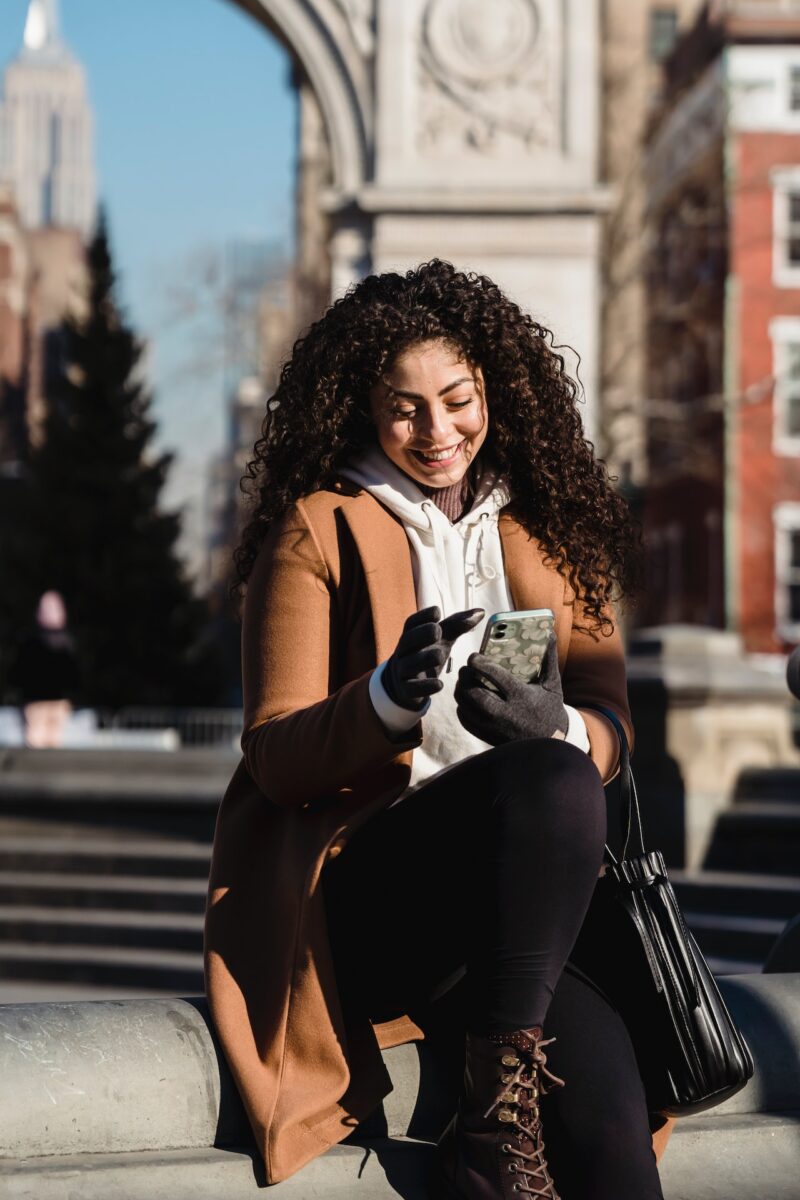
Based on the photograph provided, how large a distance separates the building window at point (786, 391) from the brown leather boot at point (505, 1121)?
24.5m

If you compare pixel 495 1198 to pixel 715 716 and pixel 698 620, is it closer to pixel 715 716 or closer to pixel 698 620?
pixel 715 716

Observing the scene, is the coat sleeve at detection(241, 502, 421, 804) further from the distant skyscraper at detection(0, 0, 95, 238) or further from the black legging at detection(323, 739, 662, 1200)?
the distant skyscraper at detection(0, 0, 95, 238)

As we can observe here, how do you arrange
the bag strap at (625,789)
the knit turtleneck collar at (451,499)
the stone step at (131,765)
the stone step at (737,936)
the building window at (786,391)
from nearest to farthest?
the bag strap at (625,789)
the knit turtleneck collar at (451,499)
the stone step at (737,936)
the stone step at (131,765)
the building window at (786,391)

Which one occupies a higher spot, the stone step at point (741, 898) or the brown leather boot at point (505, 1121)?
the brown leather boot at point (505, 1121)

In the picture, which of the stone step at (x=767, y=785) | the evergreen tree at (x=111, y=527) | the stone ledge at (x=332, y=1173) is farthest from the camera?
the evergreen tree at (x=111, y=527)

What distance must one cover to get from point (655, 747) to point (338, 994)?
4.20 meters

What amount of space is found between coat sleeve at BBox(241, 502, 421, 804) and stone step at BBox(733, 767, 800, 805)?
13.9 ft

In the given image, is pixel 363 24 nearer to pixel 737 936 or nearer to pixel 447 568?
pixel 737 936

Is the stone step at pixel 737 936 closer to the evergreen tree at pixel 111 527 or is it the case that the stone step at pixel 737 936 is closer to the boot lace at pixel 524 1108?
the boot lace at pixel 524 1108

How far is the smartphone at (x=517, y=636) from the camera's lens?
2576 millimetres

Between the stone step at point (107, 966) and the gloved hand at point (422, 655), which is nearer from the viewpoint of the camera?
the gloved hand at point (422, 655)

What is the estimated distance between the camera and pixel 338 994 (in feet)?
8.66

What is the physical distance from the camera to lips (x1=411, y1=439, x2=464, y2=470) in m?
2.91

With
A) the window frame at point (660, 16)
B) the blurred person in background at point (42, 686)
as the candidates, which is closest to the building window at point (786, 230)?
the window frame at point (660, 16)
